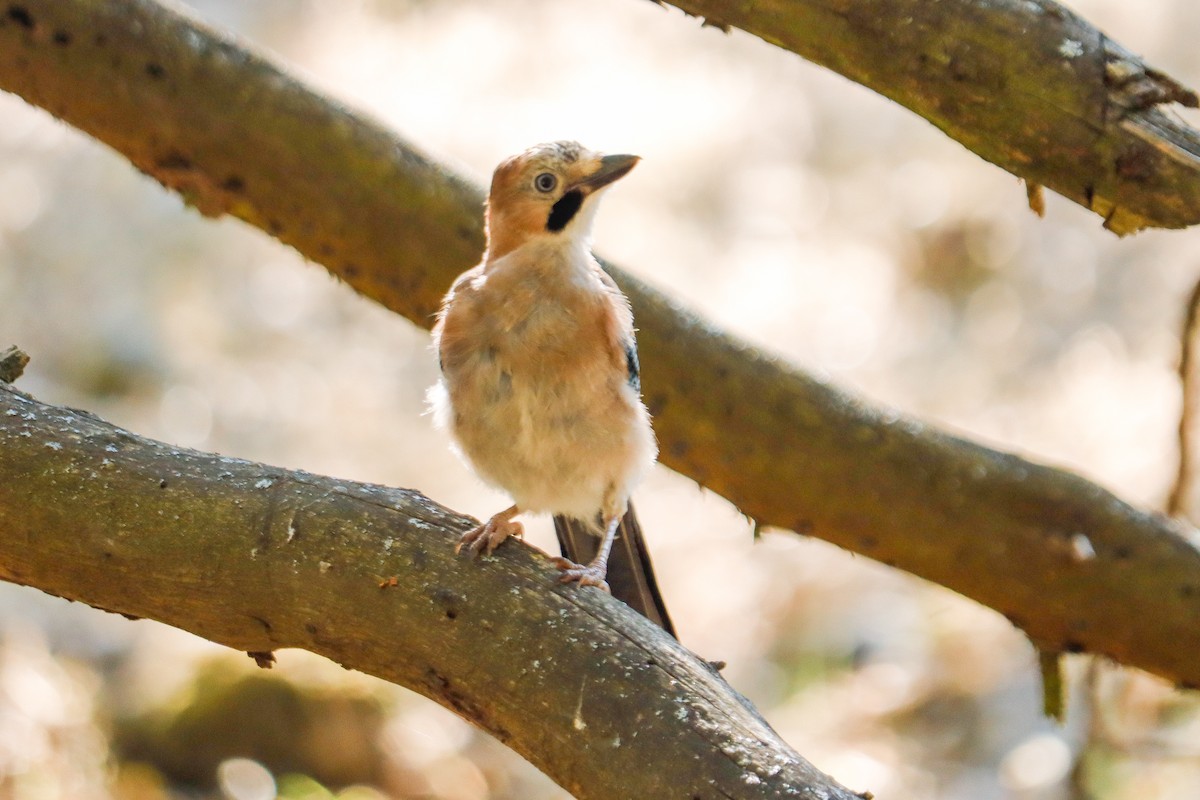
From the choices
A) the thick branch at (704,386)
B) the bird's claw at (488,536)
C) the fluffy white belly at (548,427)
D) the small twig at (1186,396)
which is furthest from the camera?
the small twig at (1186,396)

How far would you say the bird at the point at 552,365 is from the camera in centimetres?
364

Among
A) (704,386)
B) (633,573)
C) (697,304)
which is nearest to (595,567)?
(633,573)

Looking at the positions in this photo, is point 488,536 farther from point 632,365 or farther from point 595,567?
point 632,365

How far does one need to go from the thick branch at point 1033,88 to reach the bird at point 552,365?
1.02m

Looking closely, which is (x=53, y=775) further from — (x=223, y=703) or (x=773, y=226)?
(x=773, y=226)

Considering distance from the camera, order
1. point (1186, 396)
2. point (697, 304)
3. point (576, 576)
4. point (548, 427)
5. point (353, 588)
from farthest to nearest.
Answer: point (697, 304) → point (1186, 396) → point (548, 427) → point (576, 576) → point (353, 588)

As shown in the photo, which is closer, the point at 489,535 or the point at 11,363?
the point at 489,535

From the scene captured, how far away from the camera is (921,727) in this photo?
7.17 meters

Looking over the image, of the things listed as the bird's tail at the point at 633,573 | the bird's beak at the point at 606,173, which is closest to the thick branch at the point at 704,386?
the bird's tail at the point at 633,573

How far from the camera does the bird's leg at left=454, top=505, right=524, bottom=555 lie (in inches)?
108

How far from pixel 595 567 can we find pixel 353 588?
1.15 metres

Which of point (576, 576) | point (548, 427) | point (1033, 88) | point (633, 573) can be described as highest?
point (1033, 88)

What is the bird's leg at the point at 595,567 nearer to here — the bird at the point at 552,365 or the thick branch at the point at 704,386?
the bird at the point at 552,365

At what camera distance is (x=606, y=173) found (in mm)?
3875
